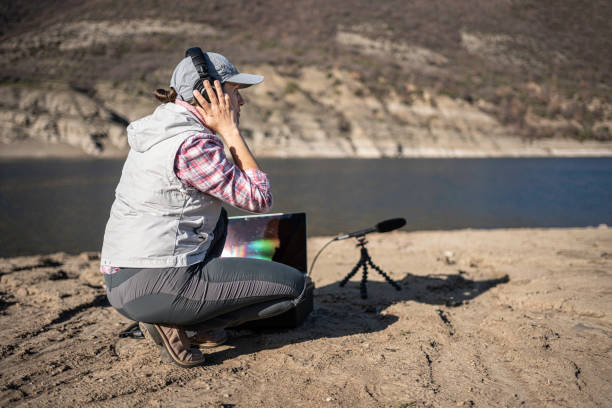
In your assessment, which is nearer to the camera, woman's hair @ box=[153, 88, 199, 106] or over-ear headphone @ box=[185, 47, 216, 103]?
over-ear headphone @ box=[185, 47, 216, 103]

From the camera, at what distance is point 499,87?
52344 millimetres

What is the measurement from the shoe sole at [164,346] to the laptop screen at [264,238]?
1.07 metres

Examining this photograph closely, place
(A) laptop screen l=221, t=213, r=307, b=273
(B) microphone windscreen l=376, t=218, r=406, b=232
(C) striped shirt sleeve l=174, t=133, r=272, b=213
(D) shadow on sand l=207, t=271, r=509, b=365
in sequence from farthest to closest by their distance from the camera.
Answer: (B) microphone windscreen l=376, t=218, r=406, b=232 < (A) laptop screen l=221, t=213, r=307, b=273 < (D) shadow on sand l=207, t=271, r=509, b=365 < (C) striped shirt sleeve l=174, t=133, r=272, b=213

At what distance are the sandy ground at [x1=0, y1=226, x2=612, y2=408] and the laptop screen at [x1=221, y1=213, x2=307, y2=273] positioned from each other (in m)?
0.66

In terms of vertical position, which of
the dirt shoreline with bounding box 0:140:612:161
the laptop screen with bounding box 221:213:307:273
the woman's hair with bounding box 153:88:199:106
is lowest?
the dirt shoreline with bounding box 0:140:612:161

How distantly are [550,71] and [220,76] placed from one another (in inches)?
3003

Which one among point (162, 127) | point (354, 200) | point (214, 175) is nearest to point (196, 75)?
point (162, 127)

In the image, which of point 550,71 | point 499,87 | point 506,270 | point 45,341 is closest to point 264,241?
point 45,341

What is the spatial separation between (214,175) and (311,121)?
126 ft

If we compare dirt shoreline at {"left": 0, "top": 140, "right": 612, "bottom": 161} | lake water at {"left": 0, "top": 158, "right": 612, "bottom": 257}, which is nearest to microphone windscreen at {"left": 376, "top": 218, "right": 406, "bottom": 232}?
lake water at {"left": 0, "top": 158, "right": 612, "bottom": 257}

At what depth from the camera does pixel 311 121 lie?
39656 millimetres

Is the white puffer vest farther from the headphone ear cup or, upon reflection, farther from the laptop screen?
the laptop screen

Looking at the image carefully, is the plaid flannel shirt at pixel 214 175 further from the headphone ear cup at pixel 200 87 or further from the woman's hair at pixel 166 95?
the woman's hair at pixel 166 95

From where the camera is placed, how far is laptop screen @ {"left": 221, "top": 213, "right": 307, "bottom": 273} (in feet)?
12.0
